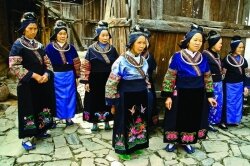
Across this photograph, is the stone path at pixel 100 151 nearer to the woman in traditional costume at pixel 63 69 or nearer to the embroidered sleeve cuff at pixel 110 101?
the woman in traditional costume at pixel 63 69

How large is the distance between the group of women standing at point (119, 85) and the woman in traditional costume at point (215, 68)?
2 centimetres

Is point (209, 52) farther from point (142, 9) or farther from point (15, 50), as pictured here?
point (15, 50)

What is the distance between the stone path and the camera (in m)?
4.57

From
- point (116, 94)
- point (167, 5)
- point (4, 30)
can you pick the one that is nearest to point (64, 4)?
point (4, 30)

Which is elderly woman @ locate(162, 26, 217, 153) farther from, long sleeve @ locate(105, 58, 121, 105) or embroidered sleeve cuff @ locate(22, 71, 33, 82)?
embroidered sleeve cuff @ locate(22, 71, 33, 82)

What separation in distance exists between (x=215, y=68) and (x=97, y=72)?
2.39 metres

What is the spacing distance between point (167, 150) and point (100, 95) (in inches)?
66.9

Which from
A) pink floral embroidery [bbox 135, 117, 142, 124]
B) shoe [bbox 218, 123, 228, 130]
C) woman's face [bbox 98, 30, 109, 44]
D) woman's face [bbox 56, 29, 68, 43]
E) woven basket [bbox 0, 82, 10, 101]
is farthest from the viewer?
woven basket [bbox 0, 82, 10, 101]

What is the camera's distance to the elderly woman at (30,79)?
4.61 metres

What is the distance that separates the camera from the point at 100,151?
492cm

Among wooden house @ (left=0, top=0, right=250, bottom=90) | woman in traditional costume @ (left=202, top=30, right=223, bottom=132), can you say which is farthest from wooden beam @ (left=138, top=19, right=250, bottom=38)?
woman in traditional costume @ (left=202, top=30, right=223, bottom=132)

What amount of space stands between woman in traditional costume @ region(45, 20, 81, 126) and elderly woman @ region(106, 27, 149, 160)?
1605mm

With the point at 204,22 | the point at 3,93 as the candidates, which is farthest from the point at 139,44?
the point at 3,93

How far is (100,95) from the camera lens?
560cm
